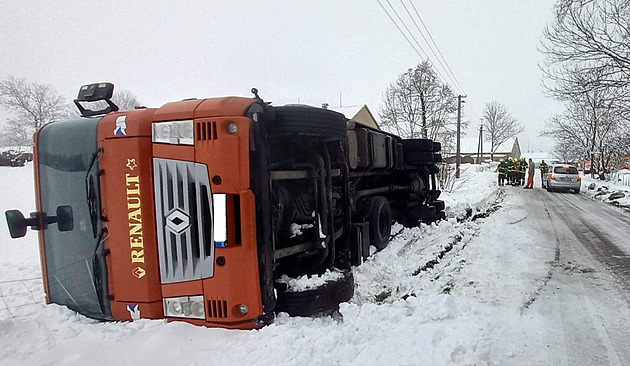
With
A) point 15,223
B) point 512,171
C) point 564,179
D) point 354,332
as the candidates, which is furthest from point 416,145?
point 512,171

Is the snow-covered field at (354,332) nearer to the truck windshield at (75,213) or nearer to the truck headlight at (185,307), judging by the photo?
the truck headlight at (185,307)

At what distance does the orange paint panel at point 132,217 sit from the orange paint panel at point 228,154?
0.58 meters

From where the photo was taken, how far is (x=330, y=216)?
3893 mm

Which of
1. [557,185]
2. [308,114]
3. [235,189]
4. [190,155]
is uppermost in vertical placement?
[308,114]

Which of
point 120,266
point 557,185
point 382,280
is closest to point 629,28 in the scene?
point 557,185

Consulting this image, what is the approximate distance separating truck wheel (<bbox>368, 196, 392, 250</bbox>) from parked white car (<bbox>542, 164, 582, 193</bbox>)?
1767 centimetres

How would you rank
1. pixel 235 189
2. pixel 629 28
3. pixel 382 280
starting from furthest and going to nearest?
pixel 629 28
pixel 382 280
pixel 235 189

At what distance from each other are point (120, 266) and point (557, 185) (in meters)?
22.2

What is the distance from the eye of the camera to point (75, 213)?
3.46 metres

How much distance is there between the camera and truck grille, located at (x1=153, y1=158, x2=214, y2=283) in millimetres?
3070

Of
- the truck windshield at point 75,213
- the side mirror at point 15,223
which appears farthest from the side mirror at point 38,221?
the truck windshield at point 75,213

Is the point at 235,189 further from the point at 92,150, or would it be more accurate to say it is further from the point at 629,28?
the point at 629,28

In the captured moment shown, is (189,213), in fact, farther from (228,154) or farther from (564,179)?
(564,179)

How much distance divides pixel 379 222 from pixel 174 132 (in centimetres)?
413
